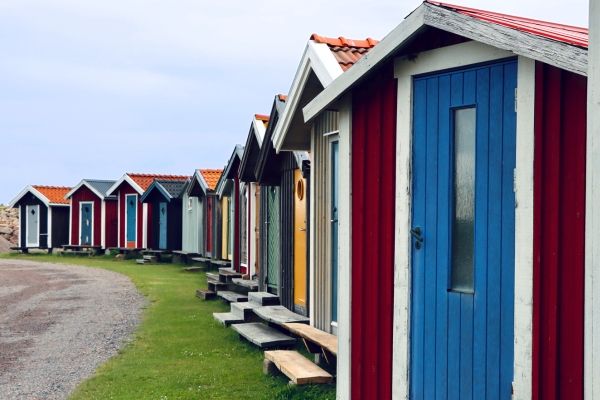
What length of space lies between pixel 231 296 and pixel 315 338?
6426 millimetres

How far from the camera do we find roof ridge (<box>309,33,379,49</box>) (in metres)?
7.77

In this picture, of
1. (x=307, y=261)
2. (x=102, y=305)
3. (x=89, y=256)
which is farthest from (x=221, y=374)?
(x=89, y=256)

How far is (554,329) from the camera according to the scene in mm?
4340

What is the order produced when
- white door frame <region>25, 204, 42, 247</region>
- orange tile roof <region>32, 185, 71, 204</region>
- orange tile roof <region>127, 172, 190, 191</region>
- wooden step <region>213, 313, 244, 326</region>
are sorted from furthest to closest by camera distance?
white door frame <region>25, 204, 42, 247</region>, orange tile roof <region>32, 185, 71, 204</region>, orange tile roof <region>127, 172, 190, 191</region>, wooden step <region>213, 313, 244, 326</region>

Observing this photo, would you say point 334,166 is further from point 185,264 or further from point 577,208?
point 185,264

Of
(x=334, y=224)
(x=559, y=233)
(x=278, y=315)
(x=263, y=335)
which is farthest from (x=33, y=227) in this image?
(x=559, y=233)

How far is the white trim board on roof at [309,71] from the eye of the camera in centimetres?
730

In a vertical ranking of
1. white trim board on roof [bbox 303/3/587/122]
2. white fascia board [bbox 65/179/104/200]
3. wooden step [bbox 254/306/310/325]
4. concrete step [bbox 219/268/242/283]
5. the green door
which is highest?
white trim board on roof [bbox 303/3/587/122]

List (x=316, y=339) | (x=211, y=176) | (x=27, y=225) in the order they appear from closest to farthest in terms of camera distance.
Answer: (x=316, y=339)
(x=211, y=176)
(x=27, y=225)

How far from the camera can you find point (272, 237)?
523 inches

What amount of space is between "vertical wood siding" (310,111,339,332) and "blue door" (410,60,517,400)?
3.58 m

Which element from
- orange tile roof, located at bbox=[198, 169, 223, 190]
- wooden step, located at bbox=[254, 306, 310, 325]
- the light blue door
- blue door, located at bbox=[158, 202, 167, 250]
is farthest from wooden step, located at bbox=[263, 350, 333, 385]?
blue door, located at bbox=[158, 202, 167, 250]

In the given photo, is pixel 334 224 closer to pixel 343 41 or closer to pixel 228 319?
pixel 343 41

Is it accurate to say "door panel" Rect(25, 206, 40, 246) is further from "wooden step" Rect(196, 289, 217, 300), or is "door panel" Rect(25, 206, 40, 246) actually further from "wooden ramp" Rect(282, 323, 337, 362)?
"wooden ramp" Rect(282, 323, 337, 362)
